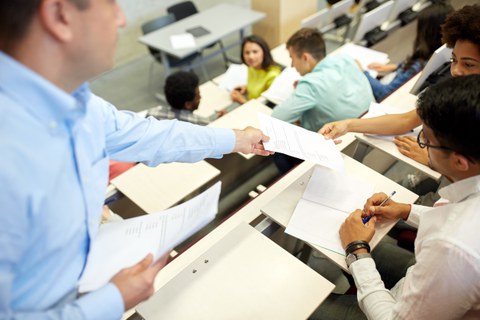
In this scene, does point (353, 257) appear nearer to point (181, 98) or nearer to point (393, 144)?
point (393, 144)

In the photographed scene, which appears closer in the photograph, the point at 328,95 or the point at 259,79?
the point at 328,95

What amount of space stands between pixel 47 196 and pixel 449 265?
36.3 inches

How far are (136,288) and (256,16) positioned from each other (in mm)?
3894

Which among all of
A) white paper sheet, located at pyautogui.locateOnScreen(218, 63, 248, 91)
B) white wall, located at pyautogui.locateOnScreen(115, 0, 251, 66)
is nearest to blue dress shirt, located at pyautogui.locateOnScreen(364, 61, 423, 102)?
white paper sheet, located at pyautogui.locateOnScreen(218, 63, 248, 91)

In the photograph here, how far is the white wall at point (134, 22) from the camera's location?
4617 millimetres

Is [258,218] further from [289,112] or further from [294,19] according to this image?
[294,19]

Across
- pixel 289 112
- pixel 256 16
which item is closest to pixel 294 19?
pixel 256 16

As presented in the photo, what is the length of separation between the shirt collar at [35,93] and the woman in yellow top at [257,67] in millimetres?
2424

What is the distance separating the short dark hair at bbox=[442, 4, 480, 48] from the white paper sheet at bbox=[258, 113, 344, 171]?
31.2 inches

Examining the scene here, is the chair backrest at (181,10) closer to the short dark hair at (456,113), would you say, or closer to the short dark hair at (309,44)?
the short dark hair at (309,44)

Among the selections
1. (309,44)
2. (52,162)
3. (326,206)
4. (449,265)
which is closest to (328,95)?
(309,44)

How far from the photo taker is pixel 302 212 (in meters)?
1.38

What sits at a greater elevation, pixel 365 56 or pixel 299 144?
pixel 299 144

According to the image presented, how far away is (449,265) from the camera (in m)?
0.83
